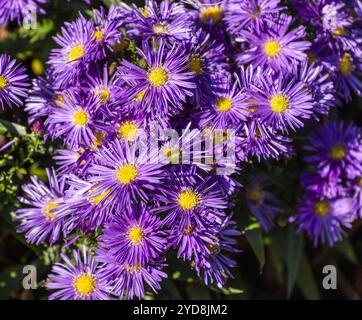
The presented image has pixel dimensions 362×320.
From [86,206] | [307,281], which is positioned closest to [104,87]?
[86,206]

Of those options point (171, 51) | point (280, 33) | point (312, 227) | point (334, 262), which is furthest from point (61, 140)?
point (334, 262)

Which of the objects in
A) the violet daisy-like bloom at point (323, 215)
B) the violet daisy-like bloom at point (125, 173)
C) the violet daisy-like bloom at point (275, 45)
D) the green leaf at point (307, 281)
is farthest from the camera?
the green leaf at point (307, 281)

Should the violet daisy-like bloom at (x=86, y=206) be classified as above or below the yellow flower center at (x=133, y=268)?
above

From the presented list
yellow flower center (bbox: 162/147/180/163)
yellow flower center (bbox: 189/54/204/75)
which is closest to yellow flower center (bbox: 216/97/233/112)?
yellow flower center (bbox: 189/54/204/75)

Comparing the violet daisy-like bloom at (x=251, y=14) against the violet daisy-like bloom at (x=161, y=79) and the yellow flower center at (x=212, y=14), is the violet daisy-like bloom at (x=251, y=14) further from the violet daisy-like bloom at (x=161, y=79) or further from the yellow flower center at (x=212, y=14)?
the violet daisy-like bloom at (x=161, y=79)

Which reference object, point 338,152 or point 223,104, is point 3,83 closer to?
point 223,104

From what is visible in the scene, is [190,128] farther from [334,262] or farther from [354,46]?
[334,262]

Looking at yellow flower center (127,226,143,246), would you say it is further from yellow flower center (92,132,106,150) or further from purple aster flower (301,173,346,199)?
purple aster flower (301,173,346,199)

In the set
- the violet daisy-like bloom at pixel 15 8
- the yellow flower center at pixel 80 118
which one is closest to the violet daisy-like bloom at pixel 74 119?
the yellow flower center at pixel 80 118
